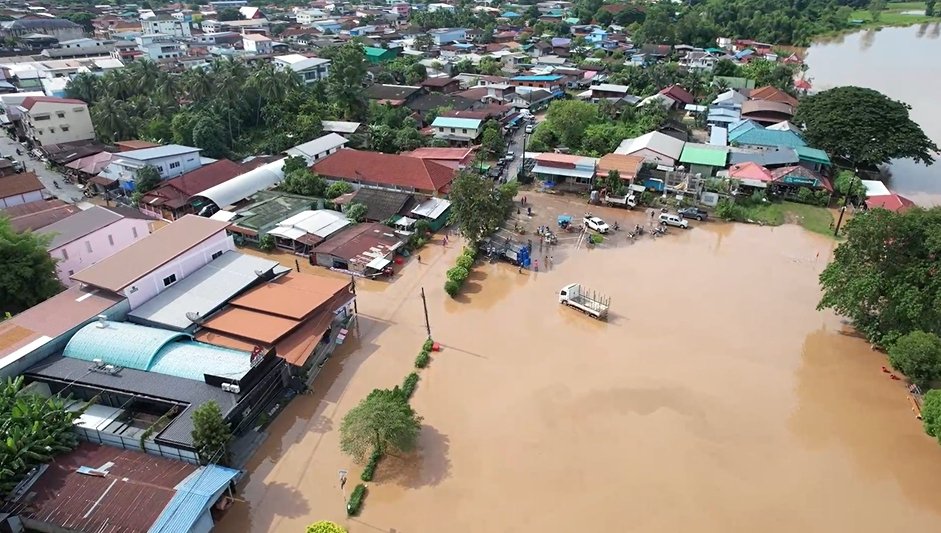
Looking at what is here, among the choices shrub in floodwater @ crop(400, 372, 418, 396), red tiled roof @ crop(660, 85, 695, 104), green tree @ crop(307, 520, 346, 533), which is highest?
red tiled roof @ crop(660, 85, 695, 104)

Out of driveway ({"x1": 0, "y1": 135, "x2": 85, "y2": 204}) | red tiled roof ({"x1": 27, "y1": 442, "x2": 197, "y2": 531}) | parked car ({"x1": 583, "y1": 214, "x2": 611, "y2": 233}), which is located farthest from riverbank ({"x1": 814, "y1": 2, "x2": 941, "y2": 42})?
red tiled roof ({"x1": 27, "y1": 442, "x2": 197, "y2": 531})

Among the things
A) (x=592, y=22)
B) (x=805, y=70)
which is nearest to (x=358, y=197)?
(x=805, y=70)

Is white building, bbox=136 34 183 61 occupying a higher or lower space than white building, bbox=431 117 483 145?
higher

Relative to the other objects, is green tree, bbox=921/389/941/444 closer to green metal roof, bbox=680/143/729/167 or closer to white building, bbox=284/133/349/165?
green metal roof, bbox=680/143/729/167

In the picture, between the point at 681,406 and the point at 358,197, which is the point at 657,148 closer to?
the point at 358,197

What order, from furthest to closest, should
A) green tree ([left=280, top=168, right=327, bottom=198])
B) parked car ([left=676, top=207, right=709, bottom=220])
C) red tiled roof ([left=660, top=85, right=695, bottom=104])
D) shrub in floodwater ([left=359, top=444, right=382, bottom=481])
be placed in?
1. red tiled roof ([left=660, top=85, right=695, bottom=104])
2. green tree ([left=280, top=168, right=327, bottom=198])
3. parked car ([left=676, top=207, right=709, bottom=220])
4. shrub in floodwater ([left=359, top=444, right=382, bottom=481])

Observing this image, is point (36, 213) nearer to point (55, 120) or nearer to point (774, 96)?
point (55, 120)

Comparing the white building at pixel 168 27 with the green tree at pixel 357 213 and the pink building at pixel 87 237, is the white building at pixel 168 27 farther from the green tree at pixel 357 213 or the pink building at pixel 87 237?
the green tree at pixel 357 213
